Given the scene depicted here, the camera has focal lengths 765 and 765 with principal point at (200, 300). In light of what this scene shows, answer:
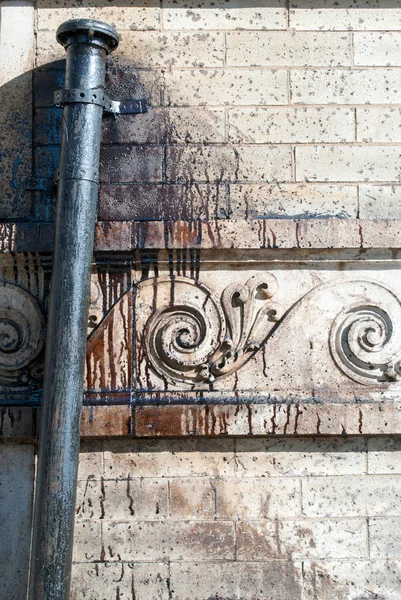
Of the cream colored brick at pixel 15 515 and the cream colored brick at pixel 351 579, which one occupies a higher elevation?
the cream colored brick at pixel 15 515

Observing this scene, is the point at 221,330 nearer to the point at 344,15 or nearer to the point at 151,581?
the point at 151,581

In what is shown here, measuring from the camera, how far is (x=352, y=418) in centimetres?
384

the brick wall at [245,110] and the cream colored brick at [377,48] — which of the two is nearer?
the brick wall at [245,110]

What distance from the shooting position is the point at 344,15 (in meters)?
4.20

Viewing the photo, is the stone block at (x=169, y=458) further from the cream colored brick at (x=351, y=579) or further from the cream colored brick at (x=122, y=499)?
the cream colored brick at (x=351, y=579)

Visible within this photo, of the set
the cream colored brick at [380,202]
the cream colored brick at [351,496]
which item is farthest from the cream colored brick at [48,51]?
the cream colored brick at [351,496]

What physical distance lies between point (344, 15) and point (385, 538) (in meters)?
2.78

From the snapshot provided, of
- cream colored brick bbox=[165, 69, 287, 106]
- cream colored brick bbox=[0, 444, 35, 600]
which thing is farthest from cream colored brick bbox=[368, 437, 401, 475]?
cream colored brick bbox=[165, 69, 287, 106]

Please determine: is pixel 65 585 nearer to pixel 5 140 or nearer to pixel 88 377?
pixel 88 377

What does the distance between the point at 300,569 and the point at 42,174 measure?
2.43 m

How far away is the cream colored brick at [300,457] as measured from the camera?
3.88m

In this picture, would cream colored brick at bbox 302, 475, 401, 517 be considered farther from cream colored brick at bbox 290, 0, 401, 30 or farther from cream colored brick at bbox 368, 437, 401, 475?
cream colored brick at bbox 290, 0, 401, 30

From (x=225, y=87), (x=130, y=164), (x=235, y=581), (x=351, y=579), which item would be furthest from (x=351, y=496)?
(x=225, y=87)

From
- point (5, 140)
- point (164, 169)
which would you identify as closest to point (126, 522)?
point (164, 169)
